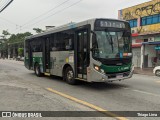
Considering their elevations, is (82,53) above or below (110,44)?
below

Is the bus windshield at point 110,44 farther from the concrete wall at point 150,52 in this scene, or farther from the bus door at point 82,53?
the concrete wall at point 150,52

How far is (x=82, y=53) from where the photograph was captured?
33.7 feet

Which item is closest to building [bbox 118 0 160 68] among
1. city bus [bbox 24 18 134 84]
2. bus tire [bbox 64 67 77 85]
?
city bus [bbox 24 18 134 84]

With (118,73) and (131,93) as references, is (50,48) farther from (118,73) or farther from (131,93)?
(131,93)

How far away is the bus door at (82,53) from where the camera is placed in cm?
994

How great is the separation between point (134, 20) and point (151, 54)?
553 cm

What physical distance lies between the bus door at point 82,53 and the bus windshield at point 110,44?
583 mm

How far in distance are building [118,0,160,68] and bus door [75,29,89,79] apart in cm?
1763

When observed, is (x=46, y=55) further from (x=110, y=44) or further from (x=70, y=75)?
(x=110, y=44)

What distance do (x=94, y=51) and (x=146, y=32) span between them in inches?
821

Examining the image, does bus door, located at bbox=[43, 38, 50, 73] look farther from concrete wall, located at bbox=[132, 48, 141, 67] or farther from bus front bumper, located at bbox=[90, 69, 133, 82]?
concrete wall, located at bbox=[132, 48, 141, 67]

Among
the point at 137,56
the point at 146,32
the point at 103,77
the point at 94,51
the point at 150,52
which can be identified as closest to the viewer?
the point at 103,77

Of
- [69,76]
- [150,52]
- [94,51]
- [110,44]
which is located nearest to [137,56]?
[150,52]

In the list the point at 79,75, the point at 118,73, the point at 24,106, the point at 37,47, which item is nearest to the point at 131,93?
the point at 118,73
